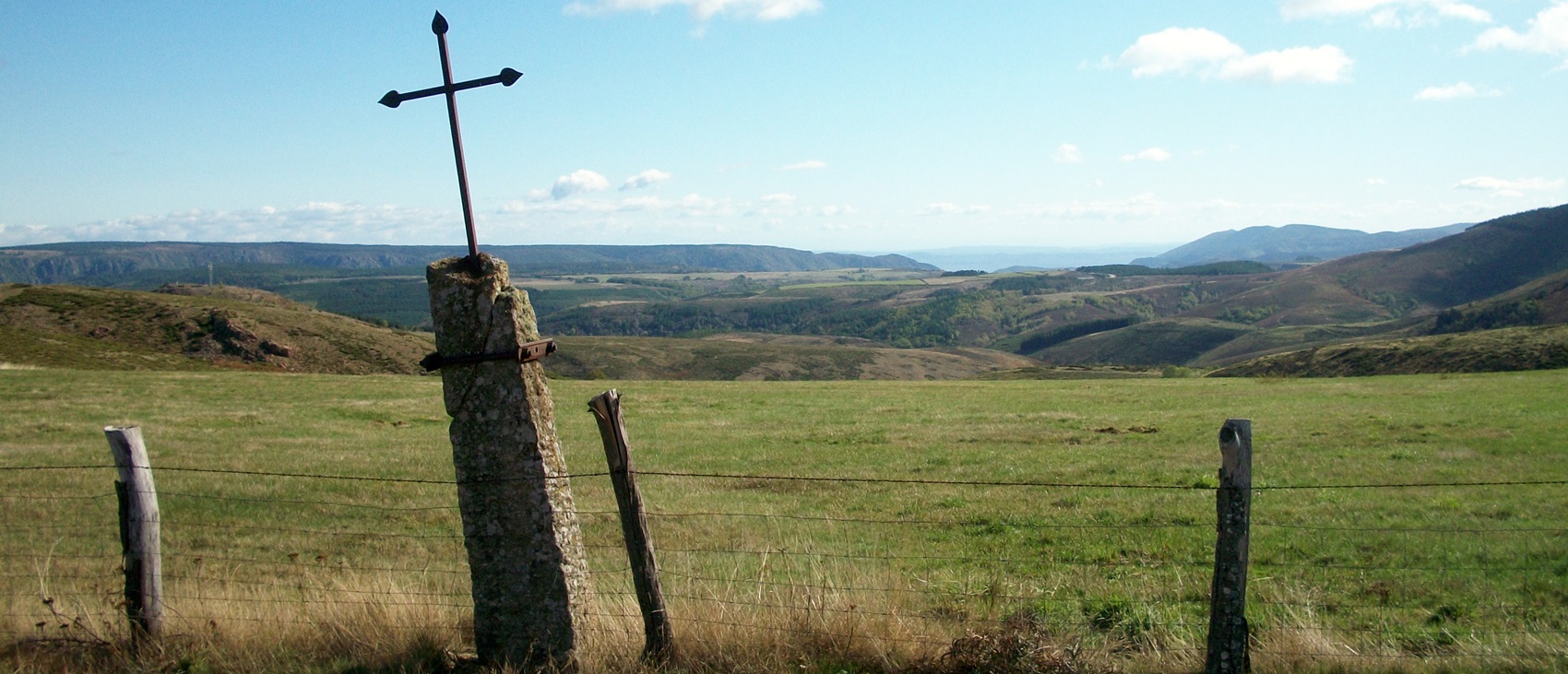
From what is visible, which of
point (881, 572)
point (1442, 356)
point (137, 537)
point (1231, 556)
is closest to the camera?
point (1231, 556)

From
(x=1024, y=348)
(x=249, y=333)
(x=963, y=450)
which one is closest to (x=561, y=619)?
(x=963, y=450)

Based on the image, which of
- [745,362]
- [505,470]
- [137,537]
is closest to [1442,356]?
[505,470]

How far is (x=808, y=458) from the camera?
64.0 ft

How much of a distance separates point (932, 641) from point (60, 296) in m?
92.4

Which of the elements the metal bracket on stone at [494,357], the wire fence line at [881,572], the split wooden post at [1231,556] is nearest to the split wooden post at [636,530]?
the wire fence line at [881,572]

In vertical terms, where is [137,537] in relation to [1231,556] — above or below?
above

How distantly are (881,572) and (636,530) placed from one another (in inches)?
111

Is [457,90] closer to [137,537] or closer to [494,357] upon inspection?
[494,357]

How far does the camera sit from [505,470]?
5.62m

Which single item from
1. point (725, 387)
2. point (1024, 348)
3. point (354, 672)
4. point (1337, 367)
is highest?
point (354, 672)

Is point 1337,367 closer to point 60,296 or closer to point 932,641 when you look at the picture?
point 932,641

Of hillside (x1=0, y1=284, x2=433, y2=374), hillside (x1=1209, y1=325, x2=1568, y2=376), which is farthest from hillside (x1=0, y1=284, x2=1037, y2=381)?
hillside (x1=1209, y1=325, x2=1568, y2=376)

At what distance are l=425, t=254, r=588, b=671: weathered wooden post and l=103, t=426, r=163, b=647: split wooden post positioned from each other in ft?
8.39

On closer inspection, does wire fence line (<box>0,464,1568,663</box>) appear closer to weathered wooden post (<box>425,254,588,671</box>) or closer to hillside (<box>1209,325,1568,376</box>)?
weathered wooden post (<box>425,254,588,671</box>)
